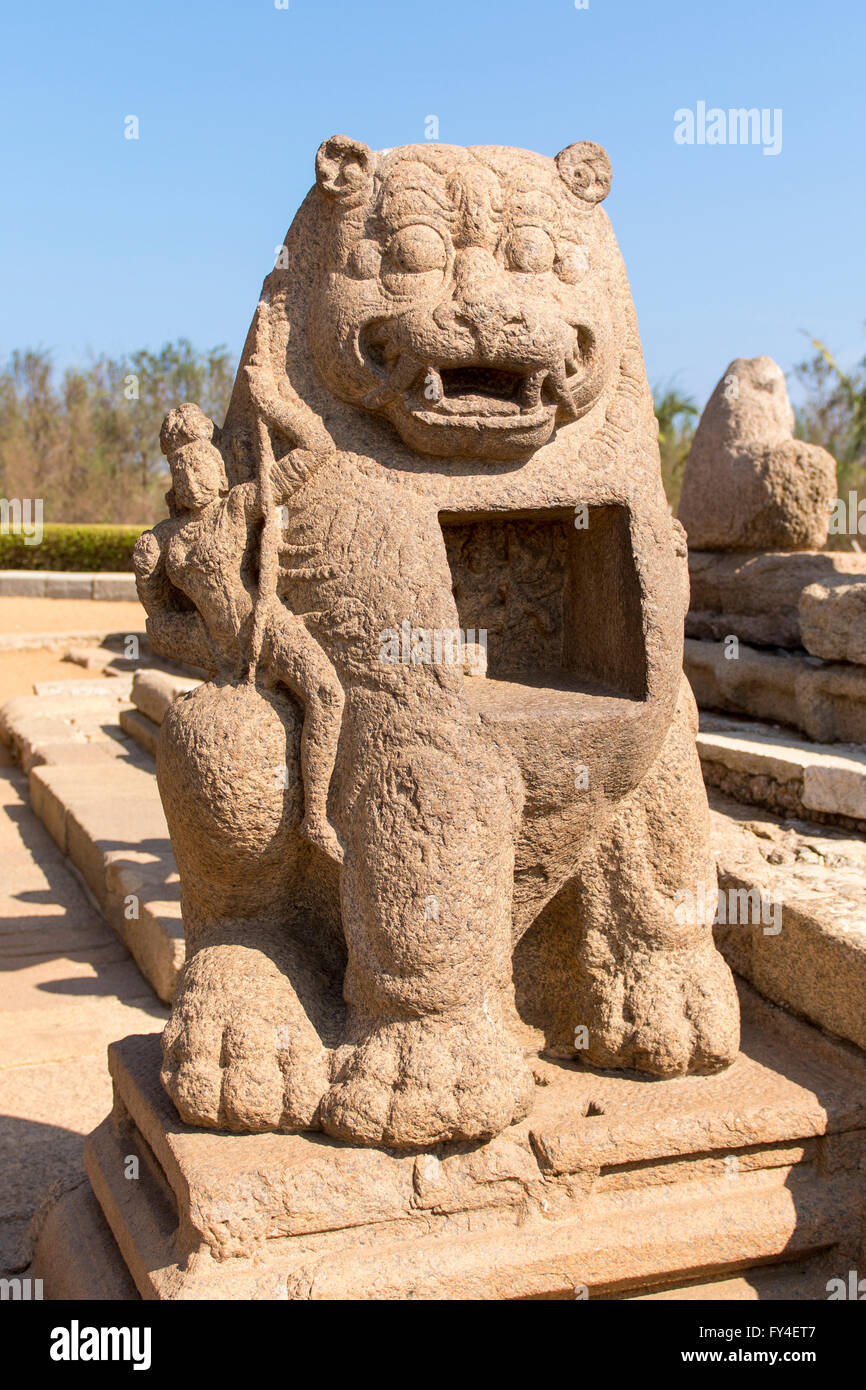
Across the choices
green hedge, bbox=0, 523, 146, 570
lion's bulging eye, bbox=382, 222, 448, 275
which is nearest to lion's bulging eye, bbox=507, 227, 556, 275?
lion's bulging eye, bbox=382, 222, 448, 275

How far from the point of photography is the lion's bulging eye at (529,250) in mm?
1956

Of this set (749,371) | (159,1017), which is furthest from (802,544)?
(159,1017)

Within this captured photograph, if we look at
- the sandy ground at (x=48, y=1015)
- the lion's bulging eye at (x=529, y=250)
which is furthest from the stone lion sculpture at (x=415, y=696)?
the sandy ground at (x=48, y=1015)

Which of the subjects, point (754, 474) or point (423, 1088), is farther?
point (754, 474)

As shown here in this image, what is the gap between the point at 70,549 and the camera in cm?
1596

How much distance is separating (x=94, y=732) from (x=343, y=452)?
6044 millimetres

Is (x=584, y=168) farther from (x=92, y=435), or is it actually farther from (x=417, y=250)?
(x=92, y=435)

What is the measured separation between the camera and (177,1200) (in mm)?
1922

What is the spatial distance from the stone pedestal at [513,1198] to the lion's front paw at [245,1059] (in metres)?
0.05

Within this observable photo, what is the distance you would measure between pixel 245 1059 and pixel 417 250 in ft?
4.24

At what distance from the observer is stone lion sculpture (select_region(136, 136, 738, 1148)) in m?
1.87

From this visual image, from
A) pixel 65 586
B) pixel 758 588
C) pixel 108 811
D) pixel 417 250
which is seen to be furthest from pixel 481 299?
pixel 65 586

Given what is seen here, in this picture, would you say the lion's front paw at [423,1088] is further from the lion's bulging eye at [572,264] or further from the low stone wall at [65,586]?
the low stone wall at [65,586]
